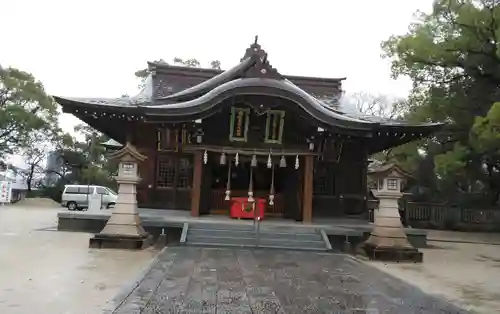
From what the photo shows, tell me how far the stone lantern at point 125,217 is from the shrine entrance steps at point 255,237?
135 cm

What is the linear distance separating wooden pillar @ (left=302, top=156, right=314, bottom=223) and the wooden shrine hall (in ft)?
0.11

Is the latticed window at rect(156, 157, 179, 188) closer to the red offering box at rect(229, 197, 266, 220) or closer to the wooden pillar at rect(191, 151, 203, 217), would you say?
the wooden pillar at rect(191, 151, 203, 217)

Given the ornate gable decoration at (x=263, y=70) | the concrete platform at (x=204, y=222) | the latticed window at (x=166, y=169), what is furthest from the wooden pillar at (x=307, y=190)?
the latticed window at (x=166, y=169)

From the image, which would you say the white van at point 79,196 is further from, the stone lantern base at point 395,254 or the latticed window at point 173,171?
the stone lantern base at point 395,254

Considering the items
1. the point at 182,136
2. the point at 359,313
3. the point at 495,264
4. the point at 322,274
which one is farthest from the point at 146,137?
A: the point at 359,313

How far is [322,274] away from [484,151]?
15.1 metres

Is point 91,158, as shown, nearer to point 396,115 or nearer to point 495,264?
point 396,115

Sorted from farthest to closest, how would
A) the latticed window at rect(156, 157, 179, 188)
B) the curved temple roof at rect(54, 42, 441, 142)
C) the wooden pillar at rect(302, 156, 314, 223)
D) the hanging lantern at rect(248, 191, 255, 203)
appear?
the latticed window at rect(156, 157, 179, 188)
the hanging lantern at rect(248, 191, 255, 203)
the wooden pillar at rect(302, 156, 314, 223)
the curved temple roof at rect(54, 42, 441, 142)

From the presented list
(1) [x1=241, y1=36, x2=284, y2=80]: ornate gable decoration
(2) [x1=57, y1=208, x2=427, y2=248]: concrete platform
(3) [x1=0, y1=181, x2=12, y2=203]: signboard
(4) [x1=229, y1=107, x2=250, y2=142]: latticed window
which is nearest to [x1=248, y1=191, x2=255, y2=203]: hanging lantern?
(2) [x1=57, y1=208, x2=427, y2=248]: concrete platform

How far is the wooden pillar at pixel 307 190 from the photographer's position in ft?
52.7

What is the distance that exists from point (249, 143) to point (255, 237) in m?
4.22

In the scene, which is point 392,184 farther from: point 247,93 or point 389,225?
point 247,93

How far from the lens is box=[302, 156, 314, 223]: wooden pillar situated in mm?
16078

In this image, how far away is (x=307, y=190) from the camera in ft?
53.0
